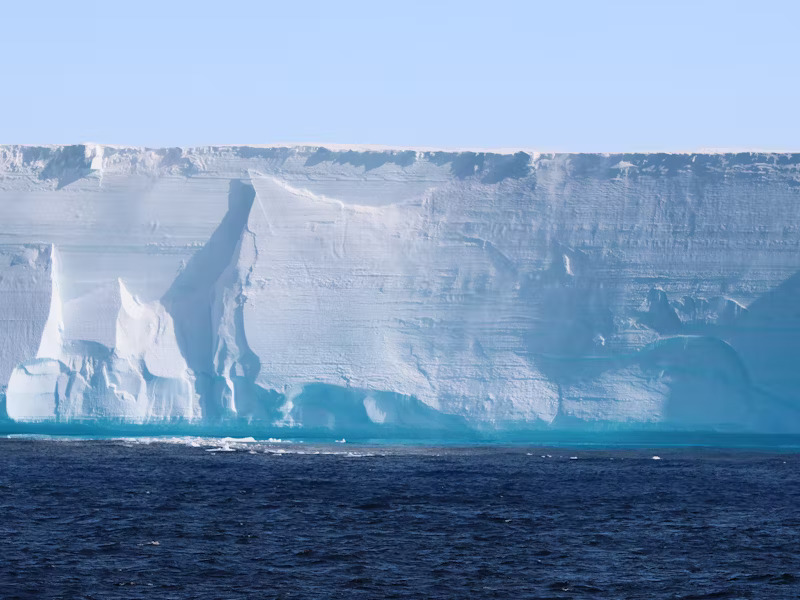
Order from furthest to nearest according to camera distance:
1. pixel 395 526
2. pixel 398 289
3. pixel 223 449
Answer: pixel 398 289
pixel 223 449
pixel 395 526

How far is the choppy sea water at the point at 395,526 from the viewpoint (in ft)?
30.3

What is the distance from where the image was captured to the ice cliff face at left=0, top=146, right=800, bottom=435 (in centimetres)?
2116

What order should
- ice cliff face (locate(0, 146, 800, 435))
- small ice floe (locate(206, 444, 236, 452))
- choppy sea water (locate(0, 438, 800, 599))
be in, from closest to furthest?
choppy sea water (locate(0, 438, 800, 599)), small ice floe (locate(206, 444, 236, 452)), ice cliff face (locate(0, 146, 800, 435))

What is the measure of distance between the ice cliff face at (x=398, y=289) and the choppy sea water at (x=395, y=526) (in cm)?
179

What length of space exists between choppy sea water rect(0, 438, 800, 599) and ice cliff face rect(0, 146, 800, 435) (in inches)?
70.4

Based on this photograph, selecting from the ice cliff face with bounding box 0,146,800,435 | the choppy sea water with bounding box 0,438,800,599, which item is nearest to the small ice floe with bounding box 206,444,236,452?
the ice cliff face with bounding box 0,146,800,435

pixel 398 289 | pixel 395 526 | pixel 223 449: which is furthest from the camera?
pixel 398 289

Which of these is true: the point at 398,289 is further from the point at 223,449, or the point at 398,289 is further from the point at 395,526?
the point at 395,526

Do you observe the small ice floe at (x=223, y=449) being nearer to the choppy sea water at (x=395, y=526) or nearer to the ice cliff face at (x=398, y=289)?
the ice cliff face at (x=398, y=289)

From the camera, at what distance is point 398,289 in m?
21.9

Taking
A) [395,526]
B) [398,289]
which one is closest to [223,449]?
[398,289]

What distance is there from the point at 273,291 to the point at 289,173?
7.85ft

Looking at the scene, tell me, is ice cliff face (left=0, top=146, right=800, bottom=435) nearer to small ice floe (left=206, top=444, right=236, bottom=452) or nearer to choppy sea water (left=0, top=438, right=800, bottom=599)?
small ice floe (left=206, top=444, right=236, bottom=452)

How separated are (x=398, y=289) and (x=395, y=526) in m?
10.1
